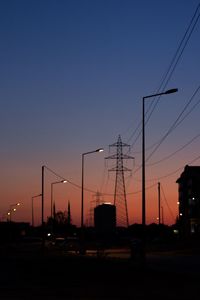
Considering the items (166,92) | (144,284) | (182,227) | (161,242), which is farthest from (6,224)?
(144,284)

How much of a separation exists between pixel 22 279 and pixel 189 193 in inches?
4709

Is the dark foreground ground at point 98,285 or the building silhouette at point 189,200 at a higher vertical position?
the building silhouette at point 189,200

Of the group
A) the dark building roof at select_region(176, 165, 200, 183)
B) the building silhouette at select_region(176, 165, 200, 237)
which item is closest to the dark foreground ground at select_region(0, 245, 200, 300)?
the building silhouette at select_region(176, 165, 200, 237)

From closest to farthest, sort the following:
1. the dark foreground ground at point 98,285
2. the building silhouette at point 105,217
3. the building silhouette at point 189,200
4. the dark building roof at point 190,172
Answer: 1. the dark foreground ground at point 98,285
2. the building silhouette at point 105,217
3. the building silhouette at point 189,200
4. the dark building roof at point 190,172

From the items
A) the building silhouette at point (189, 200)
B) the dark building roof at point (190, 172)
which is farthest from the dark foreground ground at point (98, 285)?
the dark building roof at point (190, 172)

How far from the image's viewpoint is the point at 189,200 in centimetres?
15062

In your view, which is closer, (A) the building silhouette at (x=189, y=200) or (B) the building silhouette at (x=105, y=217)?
(B) the building silhouette at (x=105, y=217)

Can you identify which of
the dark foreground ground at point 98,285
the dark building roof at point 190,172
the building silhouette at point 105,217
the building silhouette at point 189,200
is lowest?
the dark foreground ground at point 98,285

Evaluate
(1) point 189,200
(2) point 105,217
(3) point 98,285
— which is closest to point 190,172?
(1) point 189,200

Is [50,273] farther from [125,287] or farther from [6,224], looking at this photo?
[6,224]

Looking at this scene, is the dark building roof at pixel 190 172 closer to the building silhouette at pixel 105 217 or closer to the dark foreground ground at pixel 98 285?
the building silhouette at pixel 105 217

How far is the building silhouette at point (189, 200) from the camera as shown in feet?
467

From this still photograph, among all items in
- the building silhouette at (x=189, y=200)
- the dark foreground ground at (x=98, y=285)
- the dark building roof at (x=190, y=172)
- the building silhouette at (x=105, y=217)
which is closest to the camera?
the dark foreground ground at (x=98, y=285)

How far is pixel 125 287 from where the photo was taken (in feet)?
90.0
